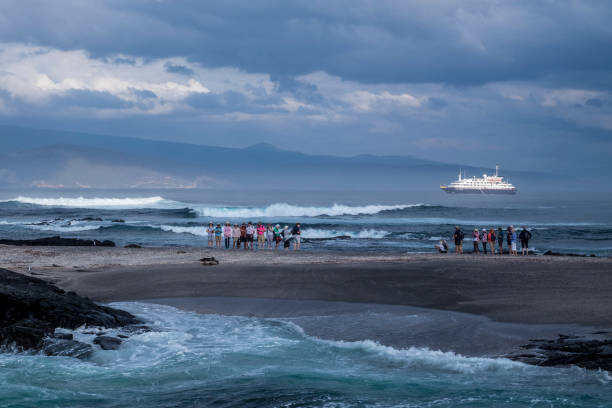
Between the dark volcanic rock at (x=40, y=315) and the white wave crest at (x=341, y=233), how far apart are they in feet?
96.1

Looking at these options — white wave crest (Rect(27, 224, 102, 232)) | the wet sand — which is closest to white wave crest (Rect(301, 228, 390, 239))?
white wave crest (Rect(27, 224, 102, 232))

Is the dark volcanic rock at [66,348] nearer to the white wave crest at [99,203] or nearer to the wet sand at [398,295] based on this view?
the wet sand at [398,295]

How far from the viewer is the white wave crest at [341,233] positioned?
40.8 meters

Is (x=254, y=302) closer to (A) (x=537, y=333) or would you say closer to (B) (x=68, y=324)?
(B) (x=68, y=324)

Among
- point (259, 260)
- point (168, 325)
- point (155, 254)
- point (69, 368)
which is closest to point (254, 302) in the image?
point (168, 325)

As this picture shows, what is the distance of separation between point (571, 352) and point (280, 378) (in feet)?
14.2

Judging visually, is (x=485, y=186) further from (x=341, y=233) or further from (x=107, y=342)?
(x=107, y=342)

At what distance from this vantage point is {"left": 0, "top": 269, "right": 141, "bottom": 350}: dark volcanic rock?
9.76 meters

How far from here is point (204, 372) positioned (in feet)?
29.0

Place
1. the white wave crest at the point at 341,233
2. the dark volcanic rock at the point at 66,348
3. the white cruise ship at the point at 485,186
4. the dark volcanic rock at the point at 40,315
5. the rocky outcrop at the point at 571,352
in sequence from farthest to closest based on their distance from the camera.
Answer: the white cruise ship at the point at 485,186, the white wave crest at the point at 341,233, the dark volcanic rock at the point at 40,315, the dark volcanic rock at the point at 66,348, the rocky outcrop at the point at 571,352

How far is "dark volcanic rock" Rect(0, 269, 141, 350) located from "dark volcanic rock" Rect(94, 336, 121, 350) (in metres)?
0.69

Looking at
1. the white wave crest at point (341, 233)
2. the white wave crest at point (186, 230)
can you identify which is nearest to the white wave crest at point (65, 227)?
the white wave crest at point (186, 230)

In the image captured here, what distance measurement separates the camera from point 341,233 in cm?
4281

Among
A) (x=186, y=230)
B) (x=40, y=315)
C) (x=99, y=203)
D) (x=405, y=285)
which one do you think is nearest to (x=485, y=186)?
(x=99, y=203)
